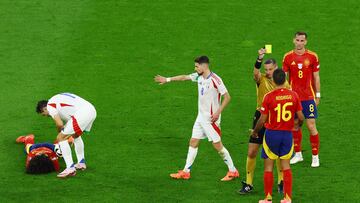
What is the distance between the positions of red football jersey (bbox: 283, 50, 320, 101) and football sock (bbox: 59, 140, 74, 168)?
4.88m

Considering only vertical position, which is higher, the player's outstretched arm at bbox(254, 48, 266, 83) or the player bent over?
the player's outstretched arm at bbox(254, 48, 266, 83)

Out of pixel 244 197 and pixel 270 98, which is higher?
pixel 270 98

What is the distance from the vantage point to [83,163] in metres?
20.2

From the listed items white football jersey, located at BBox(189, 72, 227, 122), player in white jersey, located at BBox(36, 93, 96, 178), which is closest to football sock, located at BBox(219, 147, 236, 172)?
white football jersey, located at BBox(189, 72, 227, 122)

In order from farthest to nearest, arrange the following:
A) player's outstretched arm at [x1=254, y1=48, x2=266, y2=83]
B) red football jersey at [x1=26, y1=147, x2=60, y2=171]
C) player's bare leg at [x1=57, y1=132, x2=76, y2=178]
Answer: red football jersey at [x1=26, y1=147, x2=60, y2=171]
player's bare leg at [x1=57, y1=132, x2=76, y2=178]
player's outstretched arm at [x1=254, y1=48, x2=266, y2=83]

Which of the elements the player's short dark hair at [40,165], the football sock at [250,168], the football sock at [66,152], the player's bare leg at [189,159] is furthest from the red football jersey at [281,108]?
the player's short dark hair at [40,165]

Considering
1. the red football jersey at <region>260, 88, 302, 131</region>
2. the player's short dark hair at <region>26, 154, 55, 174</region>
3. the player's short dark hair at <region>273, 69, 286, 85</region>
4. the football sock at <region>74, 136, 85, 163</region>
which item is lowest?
the player's short dark hair at <region>26, 154, 55, 174</region>

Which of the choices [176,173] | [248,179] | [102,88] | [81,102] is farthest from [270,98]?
[102,88]

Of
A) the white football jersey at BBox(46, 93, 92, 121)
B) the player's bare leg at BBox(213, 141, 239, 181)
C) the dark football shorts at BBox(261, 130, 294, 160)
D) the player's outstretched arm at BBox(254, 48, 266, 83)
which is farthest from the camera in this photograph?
the white football jersey at BBox(46, 93, 92, 121)

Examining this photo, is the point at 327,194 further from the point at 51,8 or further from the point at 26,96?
the point at 51,8

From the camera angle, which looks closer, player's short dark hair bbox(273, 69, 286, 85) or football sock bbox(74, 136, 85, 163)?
player's short dark hair bbox(273, 69, 286, 85)

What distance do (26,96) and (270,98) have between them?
32.0ft

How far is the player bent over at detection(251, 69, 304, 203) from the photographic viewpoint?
17.1m

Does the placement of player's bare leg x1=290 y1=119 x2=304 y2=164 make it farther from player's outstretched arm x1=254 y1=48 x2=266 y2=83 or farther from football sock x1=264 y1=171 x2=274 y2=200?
football sock x1=264 y1=171 x2=274 y2=200
